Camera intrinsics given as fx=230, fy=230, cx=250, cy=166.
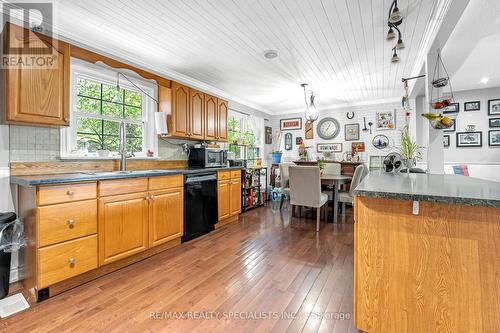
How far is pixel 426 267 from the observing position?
124 centimetres

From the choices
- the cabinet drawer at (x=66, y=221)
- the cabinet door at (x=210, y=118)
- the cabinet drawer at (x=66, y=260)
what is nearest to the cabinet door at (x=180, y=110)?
the cabinet door at (x=210, y=118)

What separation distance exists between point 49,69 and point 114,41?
818mm

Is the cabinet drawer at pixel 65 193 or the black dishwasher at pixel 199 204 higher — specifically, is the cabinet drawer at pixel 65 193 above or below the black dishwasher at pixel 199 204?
above

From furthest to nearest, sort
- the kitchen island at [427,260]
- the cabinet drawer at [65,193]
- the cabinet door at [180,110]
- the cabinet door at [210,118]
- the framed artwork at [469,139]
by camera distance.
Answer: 1. the framed artwork at [469,139]
2. the cabinet door at [210,118]
3. the cabinet door at [180,110]
4. the cabinet drawer at [65,193]
5. the kitchen island at [427,260]

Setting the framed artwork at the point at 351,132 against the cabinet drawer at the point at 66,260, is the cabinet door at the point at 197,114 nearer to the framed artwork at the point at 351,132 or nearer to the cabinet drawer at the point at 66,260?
the cabinet drawer at the point at 66,260

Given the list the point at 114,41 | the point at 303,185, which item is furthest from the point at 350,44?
the point at 114,41

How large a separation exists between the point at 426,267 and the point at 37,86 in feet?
10.5

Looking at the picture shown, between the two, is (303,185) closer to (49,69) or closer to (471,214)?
(471,214)

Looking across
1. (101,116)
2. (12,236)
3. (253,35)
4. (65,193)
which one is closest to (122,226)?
(65,193)

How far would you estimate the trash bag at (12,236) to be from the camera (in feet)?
5.92

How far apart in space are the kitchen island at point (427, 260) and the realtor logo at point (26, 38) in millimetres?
2808

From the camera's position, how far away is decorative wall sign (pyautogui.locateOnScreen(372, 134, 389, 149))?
5211 mm

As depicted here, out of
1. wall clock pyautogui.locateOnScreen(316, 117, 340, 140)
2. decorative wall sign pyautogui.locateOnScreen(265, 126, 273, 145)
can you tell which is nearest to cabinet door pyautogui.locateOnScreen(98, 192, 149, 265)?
decorative wall sign pyautogui.locateOnScreen(265, 126, 273, 145)

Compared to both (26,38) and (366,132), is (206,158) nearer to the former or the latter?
(26,38)
